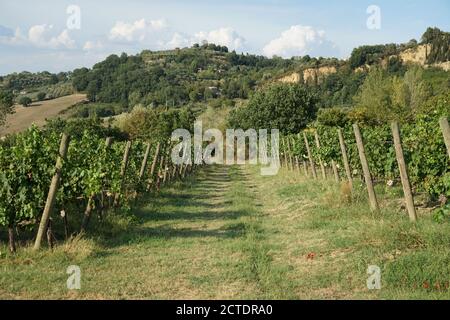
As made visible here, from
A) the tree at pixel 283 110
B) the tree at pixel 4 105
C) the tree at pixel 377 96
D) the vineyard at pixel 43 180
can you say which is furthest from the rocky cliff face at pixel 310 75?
the vineyard at pixel 43 180

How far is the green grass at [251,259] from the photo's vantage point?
17.9ft

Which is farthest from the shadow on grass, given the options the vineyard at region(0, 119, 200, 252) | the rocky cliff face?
the rocky cliff face

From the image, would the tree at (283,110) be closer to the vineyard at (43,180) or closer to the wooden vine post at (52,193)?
the vineyard at (43,180)

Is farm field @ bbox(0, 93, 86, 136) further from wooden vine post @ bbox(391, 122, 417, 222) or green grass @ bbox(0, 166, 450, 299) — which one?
wooden vine post @ bbox(391, 122, 417, 222)

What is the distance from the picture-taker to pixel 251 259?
6863mm

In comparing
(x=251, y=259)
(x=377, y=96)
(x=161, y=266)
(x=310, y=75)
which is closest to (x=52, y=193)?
(x=161, y=266)

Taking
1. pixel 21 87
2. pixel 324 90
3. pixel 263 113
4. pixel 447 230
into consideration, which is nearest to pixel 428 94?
pixel 263 113

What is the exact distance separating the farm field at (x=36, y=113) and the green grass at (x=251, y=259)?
1820 inches

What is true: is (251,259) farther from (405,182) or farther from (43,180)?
(43,180)

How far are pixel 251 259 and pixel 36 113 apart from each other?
227 ft

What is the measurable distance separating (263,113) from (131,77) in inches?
3040

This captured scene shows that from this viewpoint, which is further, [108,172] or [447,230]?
[108,172]

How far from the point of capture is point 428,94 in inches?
2122
